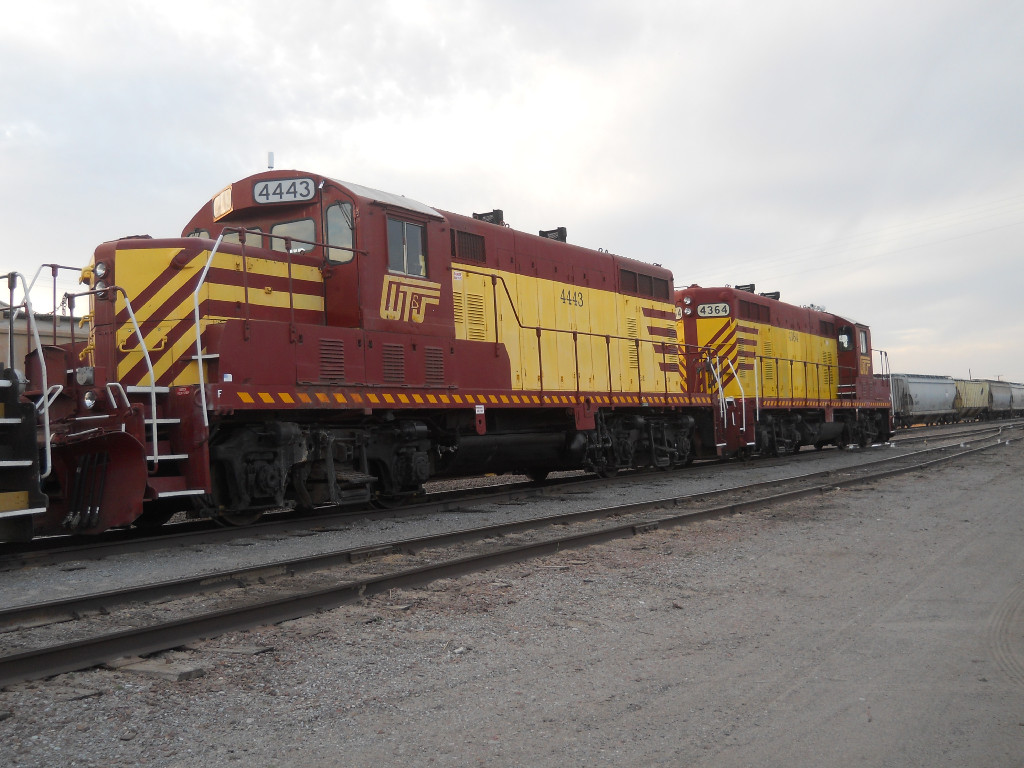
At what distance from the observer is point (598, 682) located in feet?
12.7

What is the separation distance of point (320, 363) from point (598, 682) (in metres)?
5.41

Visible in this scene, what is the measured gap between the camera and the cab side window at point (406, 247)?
9.35 m

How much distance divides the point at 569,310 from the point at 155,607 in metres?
8.60

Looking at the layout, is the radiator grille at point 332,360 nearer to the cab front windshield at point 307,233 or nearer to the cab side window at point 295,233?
the cab front windshield at point 307,233

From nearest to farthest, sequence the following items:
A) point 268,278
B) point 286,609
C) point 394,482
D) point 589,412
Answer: point 286,609 < point 268,278 < point 394,482 < point 589,412

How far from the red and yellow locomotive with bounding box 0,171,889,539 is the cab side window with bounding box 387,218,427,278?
0.07ft

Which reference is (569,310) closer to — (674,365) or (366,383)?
(674,365)

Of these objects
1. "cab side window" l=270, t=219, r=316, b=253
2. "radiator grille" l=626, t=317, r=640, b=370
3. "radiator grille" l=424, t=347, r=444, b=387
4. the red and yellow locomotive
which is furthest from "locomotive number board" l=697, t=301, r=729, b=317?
"cab side window" l=270, t=219, r=316, b=253

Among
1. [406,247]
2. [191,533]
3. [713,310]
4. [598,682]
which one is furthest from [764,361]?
[598,682]

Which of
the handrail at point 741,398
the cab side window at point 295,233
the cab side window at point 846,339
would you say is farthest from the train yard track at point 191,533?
the cab side window at point 846,339

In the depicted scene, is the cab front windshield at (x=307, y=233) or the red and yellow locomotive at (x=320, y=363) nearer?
the red and yellow locomotive at (x=320, y=363)

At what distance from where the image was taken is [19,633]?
15.1 ft

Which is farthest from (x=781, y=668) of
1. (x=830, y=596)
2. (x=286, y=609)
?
(x=286, y=609)

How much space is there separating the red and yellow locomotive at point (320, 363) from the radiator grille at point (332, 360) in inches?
0.8
